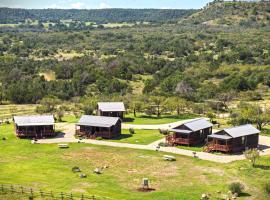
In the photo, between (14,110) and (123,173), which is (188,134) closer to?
(123,173)

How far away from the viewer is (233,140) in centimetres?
6191

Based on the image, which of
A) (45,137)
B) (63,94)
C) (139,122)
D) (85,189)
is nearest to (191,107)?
(139,122)

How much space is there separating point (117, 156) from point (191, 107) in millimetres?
31846

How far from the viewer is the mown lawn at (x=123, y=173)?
46.7 metres

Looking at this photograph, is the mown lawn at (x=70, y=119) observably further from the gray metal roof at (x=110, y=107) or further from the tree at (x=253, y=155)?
the tree at (x=253, y=155)

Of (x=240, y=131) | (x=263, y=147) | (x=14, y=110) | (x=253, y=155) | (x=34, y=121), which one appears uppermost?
(x=240, y=131)

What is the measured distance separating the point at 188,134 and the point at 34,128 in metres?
23.2

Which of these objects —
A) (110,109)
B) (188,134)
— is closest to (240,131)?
(188,134)

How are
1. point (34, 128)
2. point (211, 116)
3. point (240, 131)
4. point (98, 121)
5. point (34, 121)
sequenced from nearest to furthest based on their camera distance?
point (240, 131)
point (34, 128)
point (34, 121)
point (98, 121)
point (211, 116)

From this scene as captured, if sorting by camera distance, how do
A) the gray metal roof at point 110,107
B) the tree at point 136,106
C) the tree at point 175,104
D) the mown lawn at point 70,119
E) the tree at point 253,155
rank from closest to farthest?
the tree at point 253,155
the gray metal roof at point 110,107
the mown lawn at point 70,119
the tree at point 175,104
the tree at point 136,106

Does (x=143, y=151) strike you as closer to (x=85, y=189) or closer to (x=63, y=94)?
(x=85, y=189)

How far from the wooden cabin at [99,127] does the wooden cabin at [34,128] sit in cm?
420

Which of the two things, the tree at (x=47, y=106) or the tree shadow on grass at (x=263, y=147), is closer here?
the tree shadow on grass at (x=263, y=147)

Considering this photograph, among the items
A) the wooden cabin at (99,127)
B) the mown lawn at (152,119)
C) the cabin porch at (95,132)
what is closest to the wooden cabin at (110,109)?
the mown lawn at (152,119)
